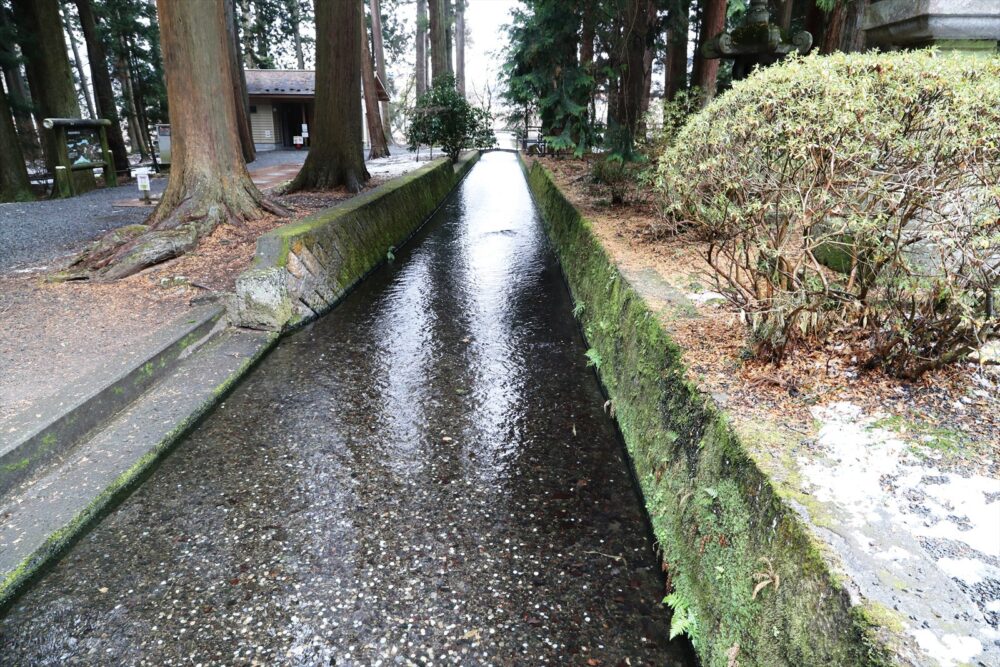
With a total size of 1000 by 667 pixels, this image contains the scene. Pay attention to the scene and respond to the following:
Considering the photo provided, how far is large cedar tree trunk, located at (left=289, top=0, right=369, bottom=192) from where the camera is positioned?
11.0 metres

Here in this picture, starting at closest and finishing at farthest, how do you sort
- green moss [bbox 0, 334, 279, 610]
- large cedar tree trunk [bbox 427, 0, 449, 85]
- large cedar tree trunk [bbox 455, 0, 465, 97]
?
1. green moss [bbox 0, 334, 279, 610]
2. large cedar tree trunk [bbox 427, 0, 449, 85]
3. large cedar tree trunk [bbox 455, 0, 465, 97]

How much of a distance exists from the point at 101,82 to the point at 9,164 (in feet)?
22.2

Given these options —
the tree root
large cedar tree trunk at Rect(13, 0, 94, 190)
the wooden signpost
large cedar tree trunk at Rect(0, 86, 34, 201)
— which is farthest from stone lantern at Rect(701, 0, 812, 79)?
large cedar tree trunk at Rect(13, 0, 94, 190)

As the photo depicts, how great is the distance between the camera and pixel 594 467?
3900 millimetres

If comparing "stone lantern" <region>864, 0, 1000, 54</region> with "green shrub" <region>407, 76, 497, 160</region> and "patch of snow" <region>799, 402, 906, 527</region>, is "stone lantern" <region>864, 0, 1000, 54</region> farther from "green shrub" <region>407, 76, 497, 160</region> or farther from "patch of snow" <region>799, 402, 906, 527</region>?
"green shrub" <region>407, 76, 497, 160</region>

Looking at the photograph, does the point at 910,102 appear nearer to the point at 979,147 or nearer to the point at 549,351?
the point at 979,147

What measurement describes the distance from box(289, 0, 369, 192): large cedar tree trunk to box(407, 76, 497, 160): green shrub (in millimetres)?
7697

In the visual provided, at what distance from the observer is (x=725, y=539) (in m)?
2.38

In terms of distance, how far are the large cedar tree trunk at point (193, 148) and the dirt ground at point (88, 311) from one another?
250 millimetres

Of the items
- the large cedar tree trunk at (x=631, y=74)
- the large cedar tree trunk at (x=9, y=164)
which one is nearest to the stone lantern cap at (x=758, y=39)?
the large cedar tree trunk at (x=631, y=74)

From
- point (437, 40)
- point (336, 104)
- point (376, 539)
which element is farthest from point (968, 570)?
point (437, 40)

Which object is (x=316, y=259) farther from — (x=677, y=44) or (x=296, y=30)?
(x=296, y=30)

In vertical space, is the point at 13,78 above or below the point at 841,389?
above

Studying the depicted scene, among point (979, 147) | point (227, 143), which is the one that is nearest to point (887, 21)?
point (979, 147)
